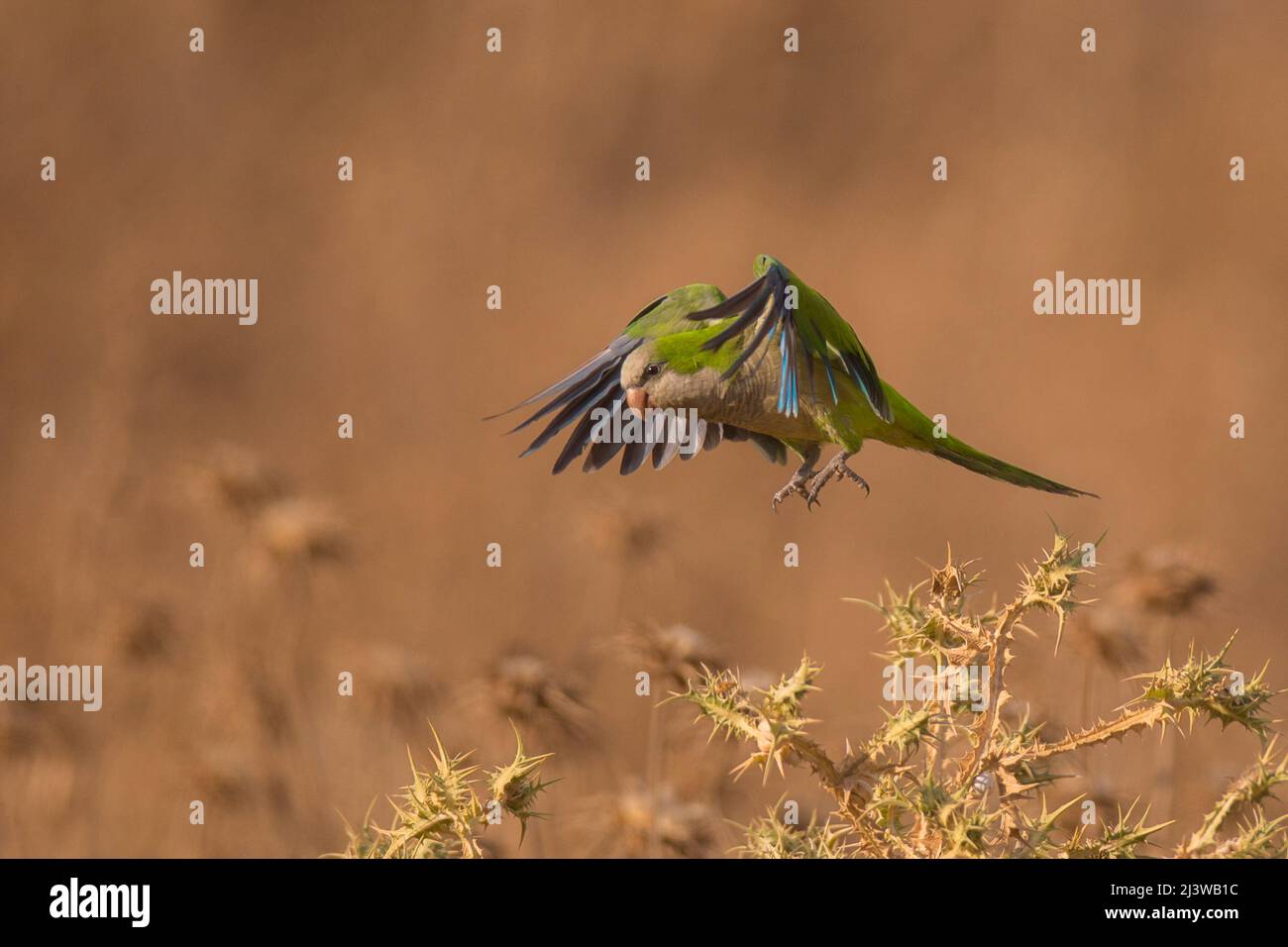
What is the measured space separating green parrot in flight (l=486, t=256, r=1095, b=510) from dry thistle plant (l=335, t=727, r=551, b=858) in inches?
38.6

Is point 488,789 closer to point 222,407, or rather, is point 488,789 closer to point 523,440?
point 523,440

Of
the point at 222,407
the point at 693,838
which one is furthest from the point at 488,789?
the point at 222,407

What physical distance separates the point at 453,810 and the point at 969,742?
978mm

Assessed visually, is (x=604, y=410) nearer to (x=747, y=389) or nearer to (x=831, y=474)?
(x=747, y=389)

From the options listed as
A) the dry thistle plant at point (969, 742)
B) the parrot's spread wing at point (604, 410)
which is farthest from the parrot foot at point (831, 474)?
the dry thistle plant at point (969, 742)

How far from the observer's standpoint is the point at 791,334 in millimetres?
3256

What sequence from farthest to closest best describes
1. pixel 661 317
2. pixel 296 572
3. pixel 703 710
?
pixel 296 572 → pixel 661 317 → pixel 703 710

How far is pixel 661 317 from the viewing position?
11.9ft

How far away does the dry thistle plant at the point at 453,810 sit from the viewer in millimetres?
2414

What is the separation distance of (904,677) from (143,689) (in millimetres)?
7055

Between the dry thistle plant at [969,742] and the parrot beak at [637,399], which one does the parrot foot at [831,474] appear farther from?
the dry thistle plant at [969,742]

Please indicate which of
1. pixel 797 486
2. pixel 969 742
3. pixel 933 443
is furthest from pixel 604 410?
pixel 969 742

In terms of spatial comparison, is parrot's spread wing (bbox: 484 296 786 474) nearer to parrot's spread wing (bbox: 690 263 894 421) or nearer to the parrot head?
the parrot head

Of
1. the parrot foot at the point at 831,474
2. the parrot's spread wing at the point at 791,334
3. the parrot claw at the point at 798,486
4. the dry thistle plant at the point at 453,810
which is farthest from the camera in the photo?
the parrot claw at the point at 798,486
